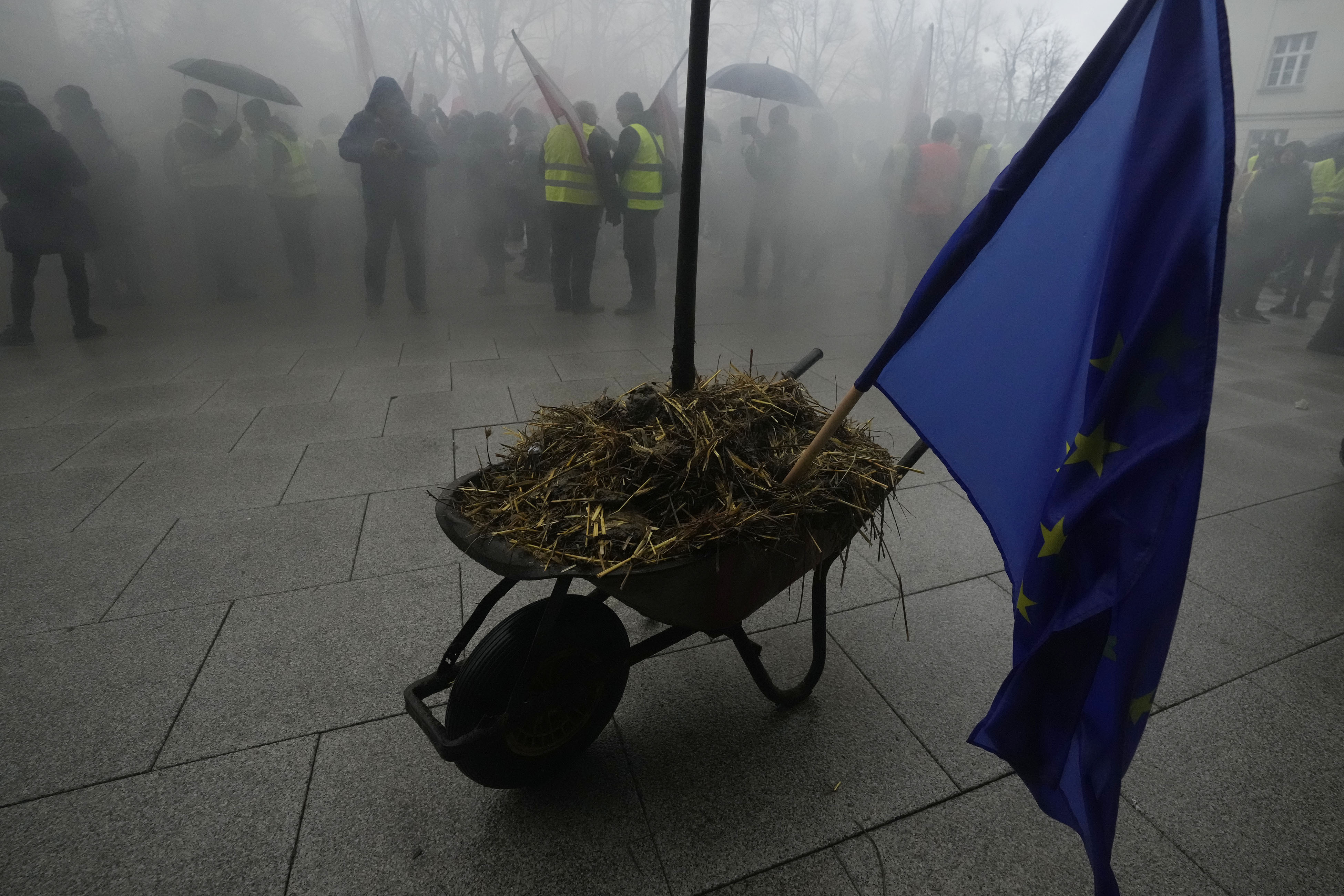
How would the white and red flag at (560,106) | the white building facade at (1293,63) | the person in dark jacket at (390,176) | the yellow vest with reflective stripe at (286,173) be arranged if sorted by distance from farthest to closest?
1. the white building facade at (1293,63)
2. the yellow vest with reflective stripe at (286,173)
3. the person in dark jacket at (390,176)
4. the white and red flag at (560,106)

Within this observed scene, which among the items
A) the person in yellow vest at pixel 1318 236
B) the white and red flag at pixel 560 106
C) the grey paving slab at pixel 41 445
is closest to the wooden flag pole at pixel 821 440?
the grey paving slab at pixel 41 445

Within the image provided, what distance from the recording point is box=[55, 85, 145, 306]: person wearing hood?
7.11 m

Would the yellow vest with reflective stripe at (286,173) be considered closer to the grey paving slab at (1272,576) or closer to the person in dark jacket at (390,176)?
the person in dark jacket at (390,176)

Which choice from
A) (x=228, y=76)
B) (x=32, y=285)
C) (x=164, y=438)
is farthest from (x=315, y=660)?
(x=228, y=76)

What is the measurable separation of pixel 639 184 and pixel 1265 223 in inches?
286

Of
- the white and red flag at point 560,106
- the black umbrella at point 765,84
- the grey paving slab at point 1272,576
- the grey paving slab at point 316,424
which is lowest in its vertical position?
the grey paving slab at point 1272,576

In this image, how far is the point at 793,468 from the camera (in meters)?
1.62

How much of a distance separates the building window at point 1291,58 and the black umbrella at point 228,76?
15906mm

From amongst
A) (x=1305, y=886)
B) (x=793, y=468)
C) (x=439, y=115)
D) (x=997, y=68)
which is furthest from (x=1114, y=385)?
(x=997, y=68)

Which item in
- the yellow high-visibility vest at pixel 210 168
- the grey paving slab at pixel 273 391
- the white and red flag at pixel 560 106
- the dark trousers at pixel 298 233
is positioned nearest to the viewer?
the grey paving slab at pixel 273 391

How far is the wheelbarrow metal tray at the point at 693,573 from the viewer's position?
141 centimetres

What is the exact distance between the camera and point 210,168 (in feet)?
25.1

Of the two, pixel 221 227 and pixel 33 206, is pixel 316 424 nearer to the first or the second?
pixel 33 206

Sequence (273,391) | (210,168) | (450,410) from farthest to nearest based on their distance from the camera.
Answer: (210,168)
(273,391)
(450,410)
